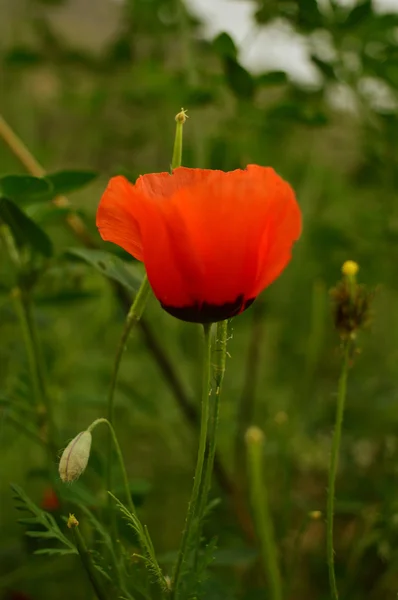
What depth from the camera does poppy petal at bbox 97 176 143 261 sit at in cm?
34

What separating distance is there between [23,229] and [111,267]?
9 cm

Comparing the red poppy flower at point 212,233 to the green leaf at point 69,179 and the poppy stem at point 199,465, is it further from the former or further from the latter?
the green leaf at point 69,179

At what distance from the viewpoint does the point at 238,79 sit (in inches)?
25.9

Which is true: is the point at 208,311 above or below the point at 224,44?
below

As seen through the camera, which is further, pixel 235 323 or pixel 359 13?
pixel 235 323

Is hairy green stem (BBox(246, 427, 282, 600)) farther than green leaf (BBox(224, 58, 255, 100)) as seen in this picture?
No

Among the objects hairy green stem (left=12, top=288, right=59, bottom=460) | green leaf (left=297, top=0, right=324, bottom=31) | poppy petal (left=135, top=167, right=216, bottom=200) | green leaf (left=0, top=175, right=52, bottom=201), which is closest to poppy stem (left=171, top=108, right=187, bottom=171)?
poppy petal (left=135, top=167, right=216, bottom=200)

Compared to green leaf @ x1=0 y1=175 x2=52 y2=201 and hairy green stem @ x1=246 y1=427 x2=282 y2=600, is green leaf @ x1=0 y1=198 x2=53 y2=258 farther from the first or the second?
hairy green stem @ x1=246 y1=427 x2=282 y2=600

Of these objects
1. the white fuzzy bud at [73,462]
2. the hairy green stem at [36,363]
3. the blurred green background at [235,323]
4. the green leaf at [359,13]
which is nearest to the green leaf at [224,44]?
the blurred green background at [235,323]

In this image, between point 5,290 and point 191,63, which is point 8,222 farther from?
point 191,63

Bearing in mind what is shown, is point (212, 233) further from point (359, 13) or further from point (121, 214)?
point (359, 13)

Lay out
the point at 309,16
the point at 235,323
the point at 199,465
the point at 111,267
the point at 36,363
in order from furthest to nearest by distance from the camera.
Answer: the point at 235,323 < the point at 309,16 < the point at 36,363 < the point at 111,267 < the point at 199,465

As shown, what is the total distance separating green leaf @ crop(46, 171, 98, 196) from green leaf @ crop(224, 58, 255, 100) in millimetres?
225

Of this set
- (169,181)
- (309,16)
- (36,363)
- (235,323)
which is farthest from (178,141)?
(235,323)
